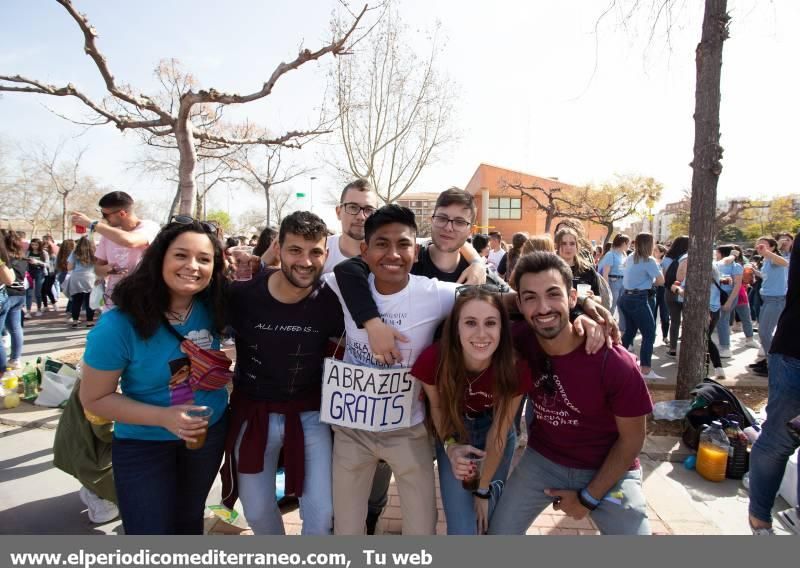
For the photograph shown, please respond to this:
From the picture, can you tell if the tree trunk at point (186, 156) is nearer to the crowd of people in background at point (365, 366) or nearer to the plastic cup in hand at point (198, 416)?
the crowd of people in background at point (365, 366)

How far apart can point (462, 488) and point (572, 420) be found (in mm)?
707

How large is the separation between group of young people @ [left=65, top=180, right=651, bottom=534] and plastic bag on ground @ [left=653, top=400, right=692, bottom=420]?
2486mm

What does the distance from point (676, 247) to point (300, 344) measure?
678 cm

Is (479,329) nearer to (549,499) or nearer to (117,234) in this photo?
(549,499)

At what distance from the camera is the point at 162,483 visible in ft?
7.02

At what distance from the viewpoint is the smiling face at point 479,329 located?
2.20 meters

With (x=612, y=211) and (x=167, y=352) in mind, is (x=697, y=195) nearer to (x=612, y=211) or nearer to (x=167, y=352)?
(x=167, y=352)

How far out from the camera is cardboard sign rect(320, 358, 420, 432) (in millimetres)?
2303

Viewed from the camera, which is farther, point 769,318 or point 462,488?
point 769,318

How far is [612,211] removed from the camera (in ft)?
111

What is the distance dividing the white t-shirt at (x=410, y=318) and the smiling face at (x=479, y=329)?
0.71ft

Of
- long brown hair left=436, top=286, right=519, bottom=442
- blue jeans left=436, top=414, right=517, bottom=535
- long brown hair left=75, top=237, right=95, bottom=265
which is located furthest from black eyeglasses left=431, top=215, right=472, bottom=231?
long brown hair left=75, top=237, right=95, bottom=265

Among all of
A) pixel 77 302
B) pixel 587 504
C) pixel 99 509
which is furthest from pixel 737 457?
pixel 77 302

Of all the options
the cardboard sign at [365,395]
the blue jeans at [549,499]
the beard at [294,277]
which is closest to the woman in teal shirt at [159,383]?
the beard at [294,277]
